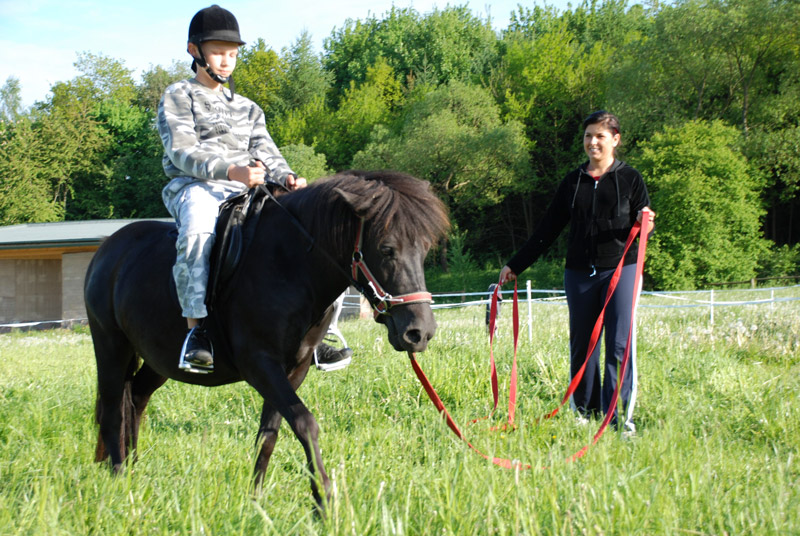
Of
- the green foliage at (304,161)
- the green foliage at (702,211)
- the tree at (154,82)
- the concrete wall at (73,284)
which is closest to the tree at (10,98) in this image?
the tree at (154,82)

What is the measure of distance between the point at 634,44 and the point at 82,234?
36319mm

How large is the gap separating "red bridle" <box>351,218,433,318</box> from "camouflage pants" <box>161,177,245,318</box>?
0.98 meters

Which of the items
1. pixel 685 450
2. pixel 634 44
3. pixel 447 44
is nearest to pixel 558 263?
pixel 634 44

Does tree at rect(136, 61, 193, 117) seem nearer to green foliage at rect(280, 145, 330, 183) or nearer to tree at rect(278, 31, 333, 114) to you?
tree at rect(278, 31, 333, 114)

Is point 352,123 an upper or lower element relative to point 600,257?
upper

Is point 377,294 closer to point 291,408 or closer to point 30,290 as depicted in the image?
point 291,408

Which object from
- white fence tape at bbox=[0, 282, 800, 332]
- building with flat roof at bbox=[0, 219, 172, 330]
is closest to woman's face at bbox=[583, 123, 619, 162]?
white fence tape at bbox=[0, 282, 800, 332]

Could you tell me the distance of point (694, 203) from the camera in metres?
37.8

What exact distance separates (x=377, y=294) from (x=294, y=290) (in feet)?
1.97

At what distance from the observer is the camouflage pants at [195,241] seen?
3.72 meters

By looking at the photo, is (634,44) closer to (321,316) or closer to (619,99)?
(619,99)

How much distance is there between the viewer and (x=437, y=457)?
4.11 meters

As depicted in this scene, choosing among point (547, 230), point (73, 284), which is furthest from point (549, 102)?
point (547, 230)

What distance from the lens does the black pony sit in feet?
10.5
